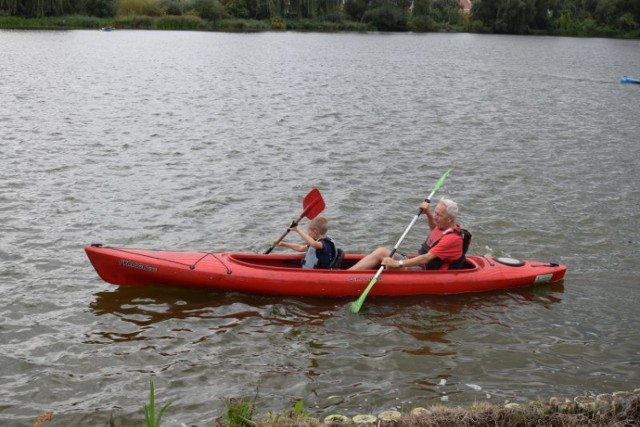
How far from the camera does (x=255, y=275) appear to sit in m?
9.08

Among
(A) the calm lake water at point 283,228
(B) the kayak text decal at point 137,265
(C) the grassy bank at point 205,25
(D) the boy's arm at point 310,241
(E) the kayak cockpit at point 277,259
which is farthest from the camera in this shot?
(C) the grassy bank at point 205,25

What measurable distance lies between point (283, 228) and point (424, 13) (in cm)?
8370

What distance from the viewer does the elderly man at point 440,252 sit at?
9.34 metres

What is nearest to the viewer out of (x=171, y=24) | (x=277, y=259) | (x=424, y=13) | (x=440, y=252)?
(x=440, y=252)

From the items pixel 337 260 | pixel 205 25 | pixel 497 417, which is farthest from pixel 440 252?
pixel 205 25

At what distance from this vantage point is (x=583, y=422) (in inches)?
197

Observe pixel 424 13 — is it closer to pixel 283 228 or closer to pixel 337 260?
pixel 283 228

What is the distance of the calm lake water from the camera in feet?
23.9

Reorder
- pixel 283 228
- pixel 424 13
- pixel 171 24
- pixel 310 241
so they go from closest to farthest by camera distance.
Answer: pixel 310 241
pixel 283 228
pixel 171 24
pixel 424 13

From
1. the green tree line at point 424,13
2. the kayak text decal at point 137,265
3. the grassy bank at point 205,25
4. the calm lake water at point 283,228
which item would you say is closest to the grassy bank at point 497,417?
the calm lake water at point 283,228

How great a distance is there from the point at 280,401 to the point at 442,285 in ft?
11.1

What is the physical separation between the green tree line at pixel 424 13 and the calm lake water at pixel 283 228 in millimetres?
48903

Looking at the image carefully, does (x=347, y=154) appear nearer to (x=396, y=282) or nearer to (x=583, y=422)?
(x=396, y=282)

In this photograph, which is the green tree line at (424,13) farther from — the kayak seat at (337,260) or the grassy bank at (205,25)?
the kayak seat at (337,260)
